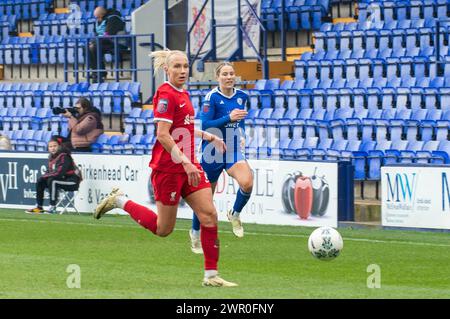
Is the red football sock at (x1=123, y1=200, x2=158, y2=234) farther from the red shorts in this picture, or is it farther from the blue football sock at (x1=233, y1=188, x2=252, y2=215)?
the blue football sock at (x1=233, y1=188, x2=252, y2=215)

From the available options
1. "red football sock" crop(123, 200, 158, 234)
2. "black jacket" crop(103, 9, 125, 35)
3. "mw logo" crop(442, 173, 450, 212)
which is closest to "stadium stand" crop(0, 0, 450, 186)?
"black jacket" crop(103, 9, 125, 35)

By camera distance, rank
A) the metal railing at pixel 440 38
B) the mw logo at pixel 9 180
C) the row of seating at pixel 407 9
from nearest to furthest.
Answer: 1. the metal railing at pixel 440 38
2. the mw logo at pixel 9 180
3. the row of seating at pixel 407 9

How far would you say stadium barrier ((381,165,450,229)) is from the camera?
17234 millimetres

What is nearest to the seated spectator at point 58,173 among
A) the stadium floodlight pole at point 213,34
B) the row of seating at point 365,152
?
the row of seating at point 365,152

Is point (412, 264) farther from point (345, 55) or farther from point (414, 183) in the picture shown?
point (345, 55)

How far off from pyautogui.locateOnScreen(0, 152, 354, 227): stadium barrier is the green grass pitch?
455 mm

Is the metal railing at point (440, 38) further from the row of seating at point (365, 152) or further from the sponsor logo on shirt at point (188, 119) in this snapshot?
the sponsor logo on shirt at point (188, 119)

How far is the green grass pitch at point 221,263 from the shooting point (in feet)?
35.1

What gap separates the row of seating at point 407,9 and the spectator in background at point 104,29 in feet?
20.8

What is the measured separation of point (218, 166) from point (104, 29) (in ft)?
48.5

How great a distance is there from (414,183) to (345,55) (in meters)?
7.43

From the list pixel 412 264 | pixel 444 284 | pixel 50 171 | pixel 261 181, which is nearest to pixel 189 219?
pixel 261 181

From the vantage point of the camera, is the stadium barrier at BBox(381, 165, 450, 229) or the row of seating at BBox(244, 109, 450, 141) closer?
the stadium barrier at BBox(381, 165, 450, 229)

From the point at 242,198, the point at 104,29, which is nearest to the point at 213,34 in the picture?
the point at 104,29
